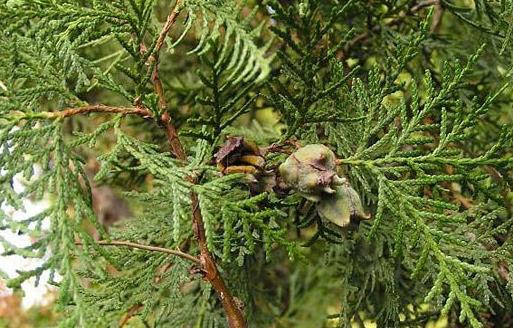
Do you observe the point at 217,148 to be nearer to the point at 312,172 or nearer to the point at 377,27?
the point at 312,172

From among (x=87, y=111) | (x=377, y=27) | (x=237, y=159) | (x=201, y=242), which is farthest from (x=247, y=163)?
(x=377, y=27)

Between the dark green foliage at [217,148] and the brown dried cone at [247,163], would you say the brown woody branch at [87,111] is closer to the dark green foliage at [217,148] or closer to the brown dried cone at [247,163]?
the dark green foliage at [217,148]

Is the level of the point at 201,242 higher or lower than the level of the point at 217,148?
lower

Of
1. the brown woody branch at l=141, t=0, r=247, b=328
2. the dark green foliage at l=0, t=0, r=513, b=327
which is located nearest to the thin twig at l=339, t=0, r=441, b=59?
the dark green foliage at l=0, t=0, r=513, b=327

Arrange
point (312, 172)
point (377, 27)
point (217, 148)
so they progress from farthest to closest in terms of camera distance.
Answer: point (377, 27), point (217, 148), point (312, 172)

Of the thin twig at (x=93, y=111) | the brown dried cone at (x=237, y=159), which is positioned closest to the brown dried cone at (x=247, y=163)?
the brown dried cone at (x=237, y=159)

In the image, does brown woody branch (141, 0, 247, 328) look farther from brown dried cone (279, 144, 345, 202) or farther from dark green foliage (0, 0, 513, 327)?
brown dried cone (279, 144, 345, 202)

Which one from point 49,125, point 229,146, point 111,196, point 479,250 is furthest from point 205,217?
point 111,196

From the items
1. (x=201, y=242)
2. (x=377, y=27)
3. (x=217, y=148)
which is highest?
(x=377, y=27)

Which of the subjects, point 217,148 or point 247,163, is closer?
point 247,163
